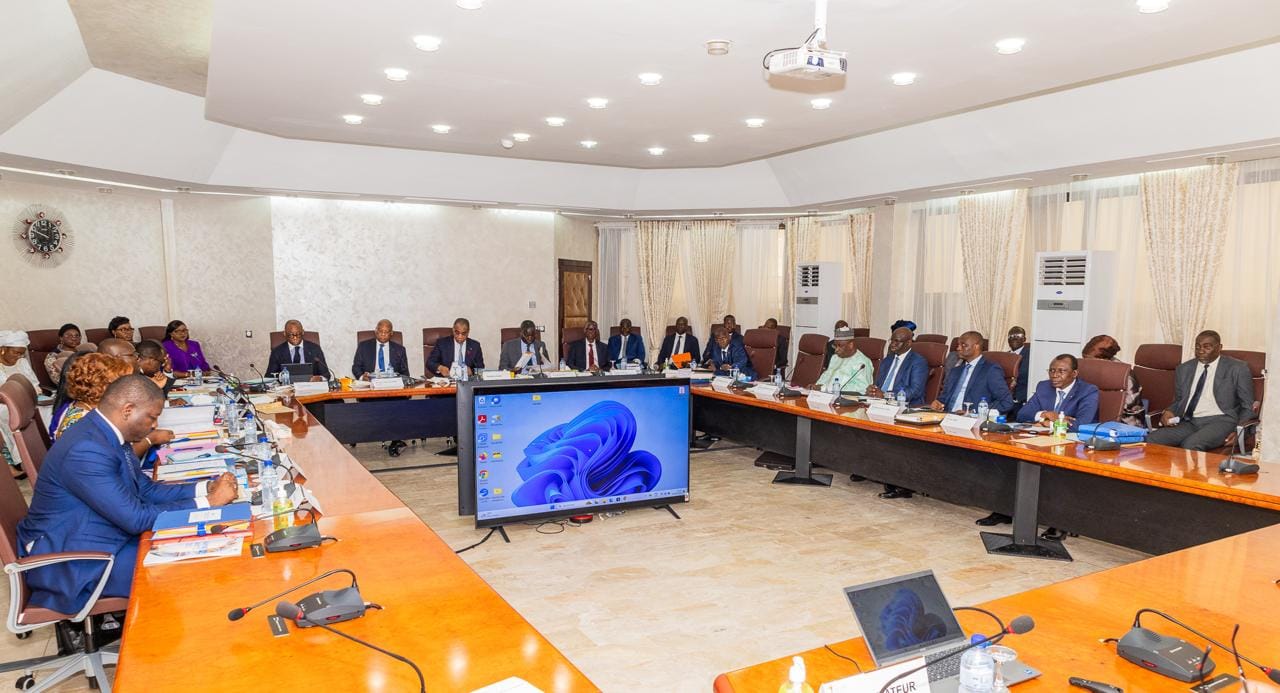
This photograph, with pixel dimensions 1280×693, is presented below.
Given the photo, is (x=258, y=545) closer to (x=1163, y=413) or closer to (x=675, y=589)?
(x=675, y=589)

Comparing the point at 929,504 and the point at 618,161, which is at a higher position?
the point at 618,161

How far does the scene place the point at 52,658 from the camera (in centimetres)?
291

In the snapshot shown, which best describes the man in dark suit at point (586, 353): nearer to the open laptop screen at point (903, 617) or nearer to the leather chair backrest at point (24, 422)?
the leather chair backrest at point (24, 422)

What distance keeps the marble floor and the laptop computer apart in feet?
4.69

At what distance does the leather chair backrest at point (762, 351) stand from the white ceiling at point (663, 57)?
215cm

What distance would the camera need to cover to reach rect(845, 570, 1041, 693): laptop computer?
1.62 meters

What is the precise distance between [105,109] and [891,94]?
6.69 metres

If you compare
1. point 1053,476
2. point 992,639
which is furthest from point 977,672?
point 1053,476

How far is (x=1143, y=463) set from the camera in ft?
12.3

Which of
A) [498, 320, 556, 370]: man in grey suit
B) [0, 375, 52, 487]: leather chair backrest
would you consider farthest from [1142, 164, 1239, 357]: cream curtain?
[0, 375, 52, 487]: leather chair backrest

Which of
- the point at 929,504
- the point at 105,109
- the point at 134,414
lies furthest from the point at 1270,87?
the point at 105,109

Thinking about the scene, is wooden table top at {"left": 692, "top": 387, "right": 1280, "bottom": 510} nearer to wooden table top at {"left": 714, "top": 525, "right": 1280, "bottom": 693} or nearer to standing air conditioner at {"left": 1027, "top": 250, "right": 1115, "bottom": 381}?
wooden table top at {"left": 714, "top": 525, "right": 1280, "bottom": 693}

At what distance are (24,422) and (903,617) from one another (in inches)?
146

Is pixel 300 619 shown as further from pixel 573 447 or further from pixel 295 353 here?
pixel 295 353
